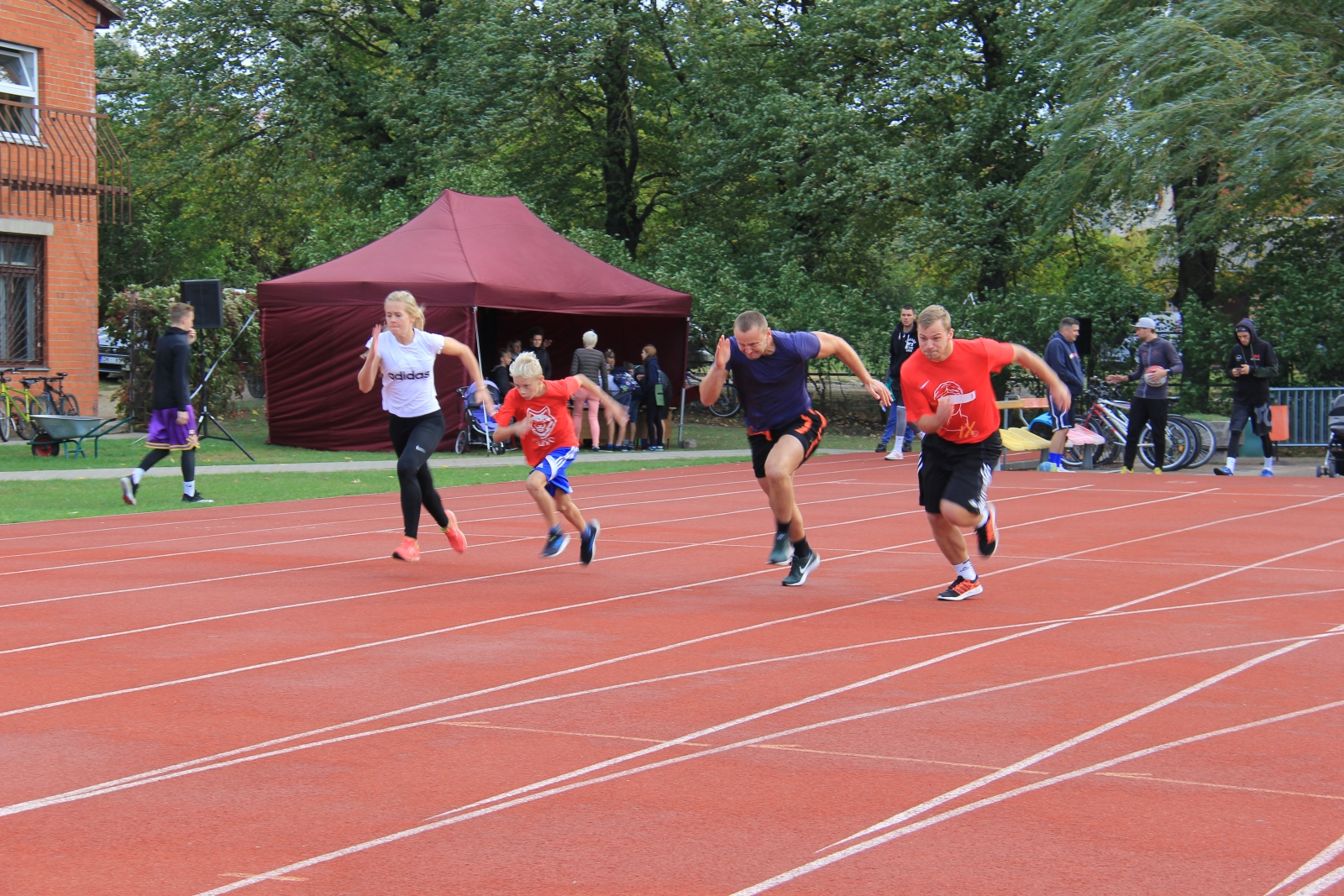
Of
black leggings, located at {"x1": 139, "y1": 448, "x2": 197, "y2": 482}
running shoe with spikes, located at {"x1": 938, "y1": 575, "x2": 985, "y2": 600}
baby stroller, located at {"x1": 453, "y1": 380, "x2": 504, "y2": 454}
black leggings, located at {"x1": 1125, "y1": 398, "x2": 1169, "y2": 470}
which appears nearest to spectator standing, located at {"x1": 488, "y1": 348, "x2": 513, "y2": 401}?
baby stroller, located at {"x1": 453, "y1": 380, "x2": 504, "y2": 454}

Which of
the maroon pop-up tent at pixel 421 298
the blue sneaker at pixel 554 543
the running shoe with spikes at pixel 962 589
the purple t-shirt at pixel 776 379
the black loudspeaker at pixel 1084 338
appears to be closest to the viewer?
the running shoe with spikes at pixel 962 589

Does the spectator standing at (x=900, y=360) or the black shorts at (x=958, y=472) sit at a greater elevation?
the spectator standing at (x=900, y=360)

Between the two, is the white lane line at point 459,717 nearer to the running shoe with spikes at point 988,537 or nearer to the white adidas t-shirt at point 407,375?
the running shoe with spikes at point 988,537

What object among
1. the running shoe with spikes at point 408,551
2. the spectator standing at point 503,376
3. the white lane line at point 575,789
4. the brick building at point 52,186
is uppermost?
the brick building at point 52,186

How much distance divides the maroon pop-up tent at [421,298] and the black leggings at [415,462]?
11.1m

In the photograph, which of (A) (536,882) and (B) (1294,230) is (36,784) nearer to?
(A) (536,882)

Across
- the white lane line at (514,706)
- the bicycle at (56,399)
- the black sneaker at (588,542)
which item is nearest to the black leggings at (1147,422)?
the black sneaker at (588,542)

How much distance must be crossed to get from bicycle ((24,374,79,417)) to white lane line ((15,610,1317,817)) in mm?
18916

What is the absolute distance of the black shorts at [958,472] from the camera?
27.6 ft

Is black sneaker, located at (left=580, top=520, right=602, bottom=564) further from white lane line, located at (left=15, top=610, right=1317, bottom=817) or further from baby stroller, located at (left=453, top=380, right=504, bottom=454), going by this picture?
baby stroller, located at (left=453, top=380, right=504, bottom=454)

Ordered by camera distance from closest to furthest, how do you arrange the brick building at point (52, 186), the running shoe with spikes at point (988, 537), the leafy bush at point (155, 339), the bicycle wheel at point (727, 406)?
the running shoe with spikes at point (988, 537), the brick building at point (52, 186), the leafy bush at point (155, 339), the bicycle wheel at point (727, 406)

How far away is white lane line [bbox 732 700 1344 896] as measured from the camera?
376 cm

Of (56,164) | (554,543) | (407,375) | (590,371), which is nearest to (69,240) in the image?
(56,164)

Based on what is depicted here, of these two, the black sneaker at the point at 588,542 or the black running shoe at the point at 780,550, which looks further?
the black sneaker at the point at 588,542
